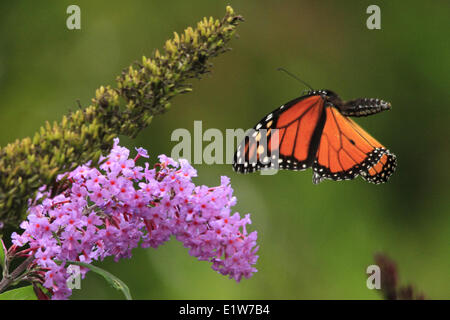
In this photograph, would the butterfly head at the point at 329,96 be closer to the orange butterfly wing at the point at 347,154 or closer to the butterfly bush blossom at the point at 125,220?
the orange butterfly wing at the point at 347,154

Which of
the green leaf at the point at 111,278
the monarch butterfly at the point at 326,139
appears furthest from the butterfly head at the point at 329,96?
the green leaf at the point at 111,278

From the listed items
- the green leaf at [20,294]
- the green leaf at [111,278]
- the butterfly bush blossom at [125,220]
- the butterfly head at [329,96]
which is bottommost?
the green leaf at [20,294]

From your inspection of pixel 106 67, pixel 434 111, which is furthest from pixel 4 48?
pixel 434 111

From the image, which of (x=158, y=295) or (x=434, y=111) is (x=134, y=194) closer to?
(x=158, y=295)

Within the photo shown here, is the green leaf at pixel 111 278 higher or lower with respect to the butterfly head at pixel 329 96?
lower

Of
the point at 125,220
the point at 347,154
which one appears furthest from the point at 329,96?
the point at 125,220

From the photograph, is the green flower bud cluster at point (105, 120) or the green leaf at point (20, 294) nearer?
the green flower bud cluster at point (105, 120)

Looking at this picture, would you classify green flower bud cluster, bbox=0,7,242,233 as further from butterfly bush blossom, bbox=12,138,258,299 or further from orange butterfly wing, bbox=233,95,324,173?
orange butterfly wing, bbox=233,95,324,173
